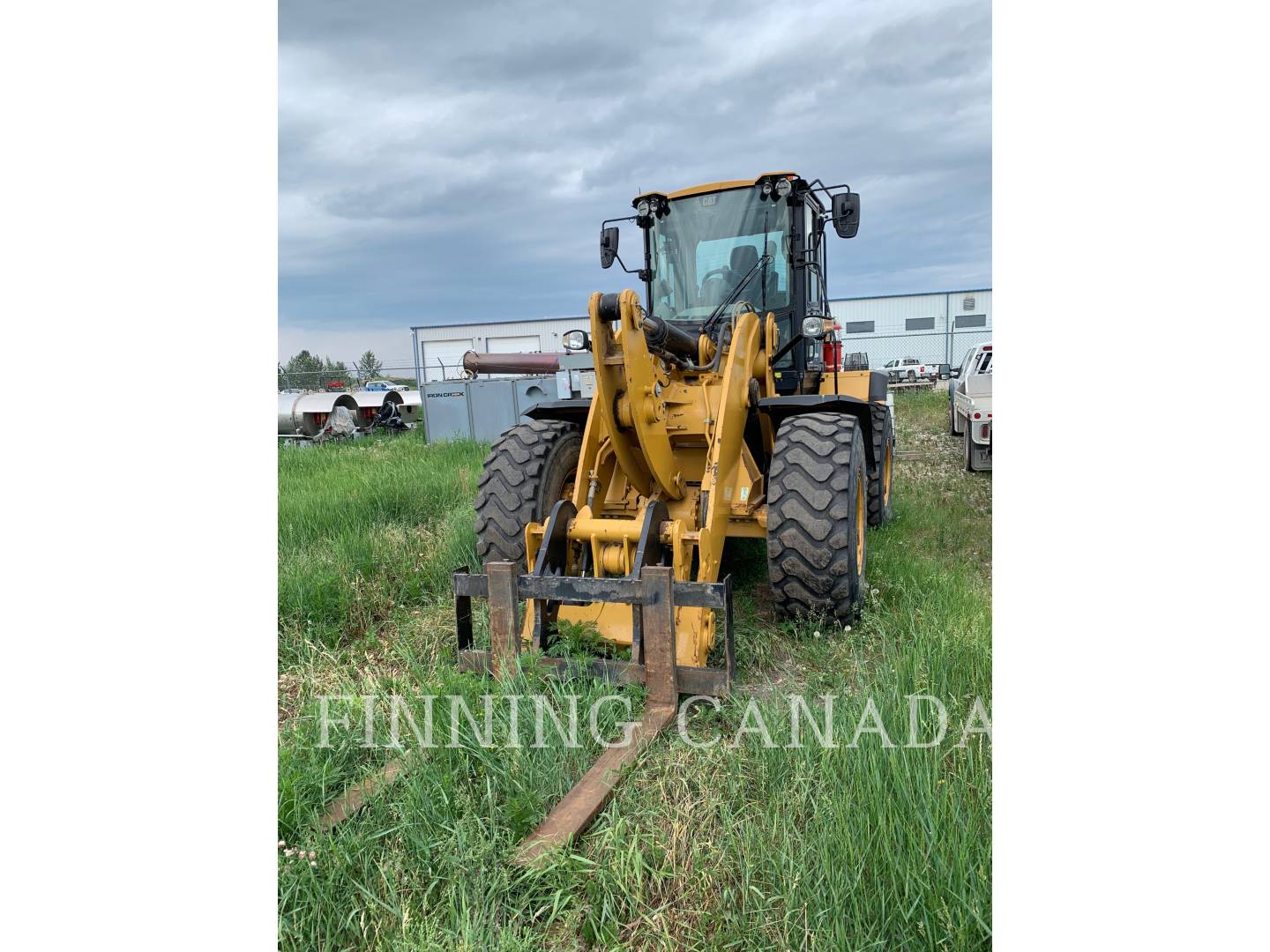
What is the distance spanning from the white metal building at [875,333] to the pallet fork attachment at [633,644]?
70.6ft

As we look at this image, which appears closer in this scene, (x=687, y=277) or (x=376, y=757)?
(x=376, y=757)

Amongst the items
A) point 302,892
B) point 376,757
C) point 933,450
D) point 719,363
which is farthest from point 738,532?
point 933,450

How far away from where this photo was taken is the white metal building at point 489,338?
29.8 m

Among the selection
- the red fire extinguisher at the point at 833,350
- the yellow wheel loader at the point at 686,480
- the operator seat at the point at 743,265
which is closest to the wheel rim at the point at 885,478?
the red fire extinguisher at the point at 833,350

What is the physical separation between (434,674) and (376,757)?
25.6 inches

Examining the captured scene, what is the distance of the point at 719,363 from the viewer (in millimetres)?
4172

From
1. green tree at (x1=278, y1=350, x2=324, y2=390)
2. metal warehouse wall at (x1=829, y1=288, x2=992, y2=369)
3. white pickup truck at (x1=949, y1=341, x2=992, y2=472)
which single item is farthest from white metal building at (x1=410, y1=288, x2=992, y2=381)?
white pickup truck at (x1=949, y1=341, x2=992, y2=472)

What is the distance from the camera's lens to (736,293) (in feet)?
16.5

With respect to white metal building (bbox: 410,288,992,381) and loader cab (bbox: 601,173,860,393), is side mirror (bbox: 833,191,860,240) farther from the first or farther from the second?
white metal building (bbox: 410,288,992,381)

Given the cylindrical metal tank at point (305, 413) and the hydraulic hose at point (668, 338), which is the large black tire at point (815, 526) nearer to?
the hydraulic hose at point (668, 338)

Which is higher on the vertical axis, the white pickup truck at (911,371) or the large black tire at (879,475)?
the white pickup truck at (911,371)

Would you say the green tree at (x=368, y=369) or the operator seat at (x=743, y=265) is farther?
the green tree at (x=368, y=369)

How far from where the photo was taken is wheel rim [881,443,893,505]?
6.27 metres

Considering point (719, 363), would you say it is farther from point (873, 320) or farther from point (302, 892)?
point (873, 320)
